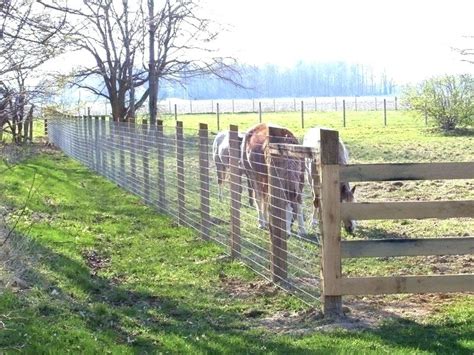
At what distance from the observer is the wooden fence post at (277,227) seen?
791cm

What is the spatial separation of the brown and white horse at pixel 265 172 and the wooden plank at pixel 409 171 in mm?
1485

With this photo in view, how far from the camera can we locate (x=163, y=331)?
6383mm

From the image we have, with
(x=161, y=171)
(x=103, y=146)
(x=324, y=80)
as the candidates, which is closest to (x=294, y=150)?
(x=161, y=171)

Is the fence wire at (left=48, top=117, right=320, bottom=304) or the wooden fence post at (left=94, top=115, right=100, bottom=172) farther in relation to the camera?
the wooden fence post at (left=94, top=115, right=100, bottom=172)

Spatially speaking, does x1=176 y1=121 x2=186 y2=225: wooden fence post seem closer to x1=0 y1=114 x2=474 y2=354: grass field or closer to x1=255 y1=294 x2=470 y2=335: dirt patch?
x1=0 y1=114 x2=474 y2=354: grass field

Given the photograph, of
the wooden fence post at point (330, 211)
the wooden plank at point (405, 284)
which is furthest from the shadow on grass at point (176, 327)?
the wooden fence post at point (330, 211)

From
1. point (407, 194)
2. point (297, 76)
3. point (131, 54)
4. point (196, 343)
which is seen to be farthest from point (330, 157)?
point (297, 76)

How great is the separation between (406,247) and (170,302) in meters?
2.37

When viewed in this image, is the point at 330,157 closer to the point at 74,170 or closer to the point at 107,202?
the point at 107,202

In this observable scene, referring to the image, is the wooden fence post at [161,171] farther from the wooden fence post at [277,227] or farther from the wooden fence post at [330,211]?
the wooden fence post at [330,211]

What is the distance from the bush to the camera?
3550 cm

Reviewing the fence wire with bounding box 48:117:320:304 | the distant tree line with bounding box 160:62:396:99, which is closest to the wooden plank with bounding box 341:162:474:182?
the fence wire with bounding box 48:117:320:304

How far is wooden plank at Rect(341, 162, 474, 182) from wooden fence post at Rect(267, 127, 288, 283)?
5.14ft

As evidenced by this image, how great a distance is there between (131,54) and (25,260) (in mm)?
20788
